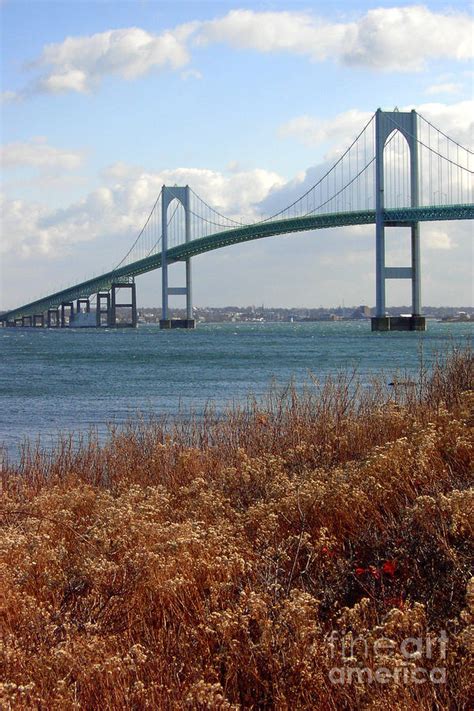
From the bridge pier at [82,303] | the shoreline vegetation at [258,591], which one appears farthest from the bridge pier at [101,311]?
the shoreline vegetation at [258,591]

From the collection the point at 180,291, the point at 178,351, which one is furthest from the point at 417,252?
the point at 180,291

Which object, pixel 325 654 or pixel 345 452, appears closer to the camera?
pixel 325 654

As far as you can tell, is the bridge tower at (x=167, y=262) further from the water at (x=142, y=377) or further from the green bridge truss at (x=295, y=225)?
the water at (x=142, y=377)

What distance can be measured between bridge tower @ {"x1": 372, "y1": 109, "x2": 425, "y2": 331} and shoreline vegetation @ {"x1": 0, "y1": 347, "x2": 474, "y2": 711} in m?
52.2

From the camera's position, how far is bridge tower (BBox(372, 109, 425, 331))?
57.6m

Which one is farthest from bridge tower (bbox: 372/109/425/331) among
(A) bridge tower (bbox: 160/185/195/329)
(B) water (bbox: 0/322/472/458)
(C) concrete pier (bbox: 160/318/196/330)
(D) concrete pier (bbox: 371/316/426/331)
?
(C) concrete pier (bbox: 160/318/196/330)

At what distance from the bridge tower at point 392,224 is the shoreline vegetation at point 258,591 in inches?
2054

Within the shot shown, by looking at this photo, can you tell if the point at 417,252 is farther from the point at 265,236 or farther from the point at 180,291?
the point at 180,291

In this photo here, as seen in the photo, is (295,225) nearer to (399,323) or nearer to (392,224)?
(392,224)

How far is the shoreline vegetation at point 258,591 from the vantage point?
11.2 ft

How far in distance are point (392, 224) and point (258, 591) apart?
56760mm

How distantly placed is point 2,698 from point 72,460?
642cm

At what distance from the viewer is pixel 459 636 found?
346cm

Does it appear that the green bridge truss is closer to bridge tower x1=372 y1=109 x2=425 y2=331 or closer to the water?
bridge tower x1=372 y1=109 x2=425 y2=331
